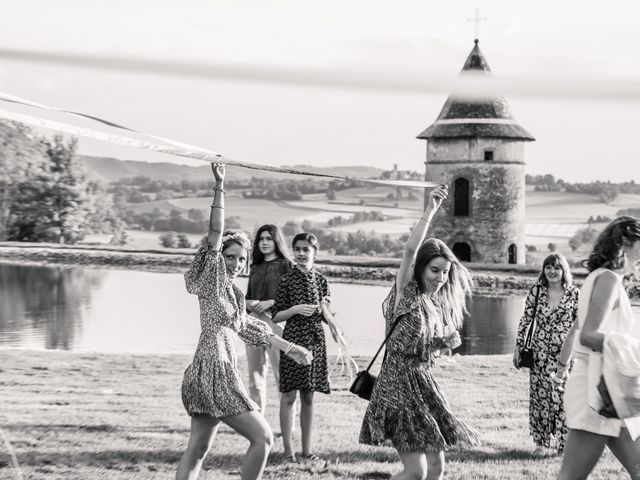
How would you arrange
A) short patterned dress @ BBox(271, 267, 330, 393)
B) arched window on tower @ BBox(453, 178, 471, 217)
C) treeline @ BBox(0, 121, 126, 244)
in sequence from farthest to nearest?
treeline @ BBox(0, 121, 126, 244) → arched window on tower @ BBox(453, 178, 471, 217) → short patterned dress @ BBox(271, 267, 330, 393)

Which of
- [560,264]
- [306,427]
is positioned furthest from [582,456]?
[560,264]

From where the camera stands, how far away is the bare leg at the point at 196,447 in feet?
18.0

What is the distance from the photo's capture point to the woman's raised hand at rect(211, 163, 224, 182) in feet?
18.7

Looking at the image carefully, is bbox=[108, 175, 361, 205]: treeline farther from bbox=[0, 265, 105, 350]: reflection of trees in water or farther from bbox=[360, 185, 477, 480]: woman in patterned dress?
bbox=[360, 185, 477, 480]: woman in patterned dress

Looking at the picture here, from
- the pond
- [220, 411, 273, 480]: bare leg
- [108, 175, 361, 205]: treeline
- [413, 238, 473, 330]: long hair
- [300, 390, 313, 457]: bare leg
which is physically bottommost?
the pond

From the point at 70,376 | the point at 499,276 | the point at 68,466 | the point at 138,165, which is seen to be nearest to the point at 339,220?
the point at 499,276

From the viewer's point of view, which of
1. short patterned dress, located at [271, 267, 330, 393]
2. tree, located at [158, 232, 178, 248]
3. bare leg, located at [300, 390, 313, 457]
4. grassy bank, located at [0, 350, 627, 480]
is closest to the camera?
grassy bank, located at [0, 350, 627, 480]

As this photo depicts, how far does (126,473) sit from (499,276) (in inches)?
1385

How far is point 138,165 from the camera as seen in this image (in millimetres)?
132875

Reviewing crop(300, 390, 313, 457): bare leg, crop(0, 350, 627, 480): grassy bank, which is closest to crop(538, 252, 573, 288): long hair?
crop(0, 350, 627, 480): grassy bank

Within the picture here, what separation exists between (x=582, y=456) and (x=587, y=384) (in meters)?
0.34

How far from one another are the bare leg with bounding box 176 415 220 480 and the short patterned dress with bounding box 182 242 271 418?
0.20 feet

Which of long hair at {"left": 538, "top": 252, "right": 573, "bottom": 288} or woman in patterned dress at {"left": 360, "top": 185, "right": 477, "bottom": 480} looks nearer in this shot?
woman in patterned dress at {"left": 360, "top": 185, "right": 477, "bottom": 480}

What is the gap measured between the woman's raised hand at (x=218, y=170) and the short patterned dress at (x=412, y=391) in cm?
117
